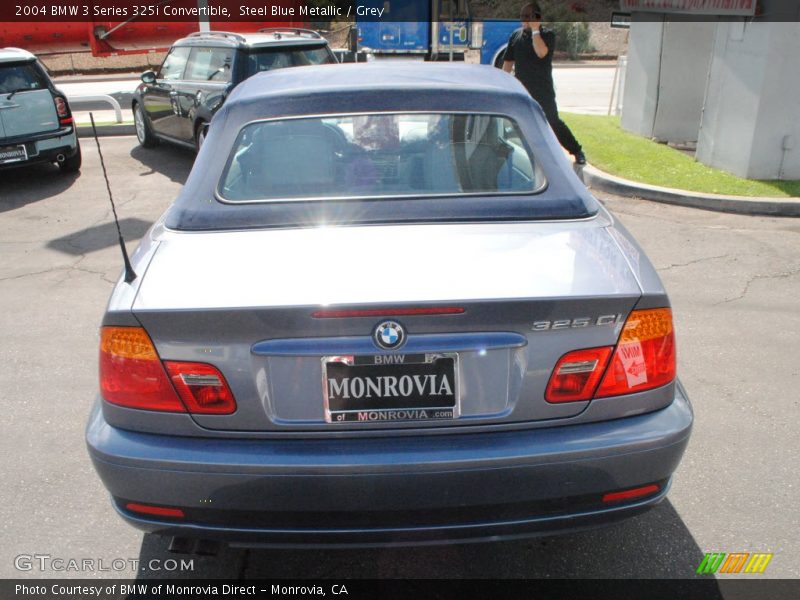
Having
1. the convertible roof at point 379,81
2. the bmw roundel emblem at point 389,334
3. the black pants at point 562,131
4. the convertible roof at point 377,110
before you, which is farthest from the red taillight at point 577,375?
the black pants at point 562,131

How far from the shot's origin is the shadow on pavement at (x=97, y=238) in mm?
7102

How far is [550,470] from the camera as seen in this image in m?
2.30

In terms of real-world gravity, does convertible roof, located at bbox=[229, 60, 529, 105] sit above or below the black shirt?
above

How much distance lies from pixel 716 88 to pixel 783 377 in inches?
231

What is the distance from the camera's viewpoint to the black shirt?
30.7 feet

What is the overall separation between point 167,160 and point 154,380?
360 inches

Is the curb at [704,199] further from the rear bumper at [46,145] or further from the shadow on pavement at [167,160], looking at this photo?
the rear bumper at [46,145]

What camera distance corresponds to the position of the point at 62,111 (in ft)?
32.0

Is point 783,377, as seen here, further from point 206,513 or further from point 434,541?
point 206,513

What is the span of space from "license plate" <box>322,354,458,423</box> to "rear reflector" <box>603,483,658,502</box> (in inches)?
22.1

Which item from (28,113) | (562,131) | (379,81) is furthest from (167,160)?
(379,81)

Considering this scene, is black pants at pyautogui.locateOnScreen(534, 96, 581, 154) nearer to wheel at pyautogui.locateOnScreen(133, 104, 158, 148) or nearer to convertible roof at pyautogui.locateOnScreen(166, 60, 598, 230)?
convertible roof at pyautogui.locateOnScreen(166, 60, 598, 230)

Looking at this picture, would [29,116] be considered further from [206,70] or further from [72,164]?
[206,70]

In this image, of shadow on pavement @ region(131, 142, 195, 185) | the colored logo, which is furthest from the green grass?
the colored logo
